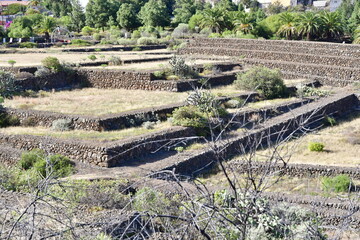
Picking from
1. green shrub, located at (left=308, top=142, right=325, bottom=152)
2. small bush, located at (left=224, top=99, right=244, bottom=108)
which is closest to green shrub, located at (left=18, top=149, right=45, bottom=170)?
green shrub, located at (left=308, top=142, right=325, bottom=152)

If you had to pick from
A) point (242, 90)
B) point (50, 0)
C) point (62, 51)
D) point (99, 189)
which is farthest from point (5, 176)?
point (50, 0)

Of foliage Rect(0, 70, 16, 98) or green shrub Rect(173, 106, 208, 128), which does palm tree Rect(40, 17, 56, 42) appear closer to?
foliage Rect(0, 70, 16, 98)

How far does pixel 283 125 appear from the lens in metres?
18.8

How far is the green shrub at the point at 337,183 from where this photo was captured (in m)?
12.3

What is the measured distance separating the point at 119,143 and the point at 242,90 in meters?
12.6

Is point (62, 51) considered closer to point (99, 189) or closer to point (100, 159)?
point (100, 159)

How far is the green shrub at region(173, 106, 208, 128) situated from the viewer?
1708cm

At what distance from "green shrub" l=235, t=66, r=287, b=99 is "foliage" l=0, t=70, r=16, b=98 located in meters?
11.5

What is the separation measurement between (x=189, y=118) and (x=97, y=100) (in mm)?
6512

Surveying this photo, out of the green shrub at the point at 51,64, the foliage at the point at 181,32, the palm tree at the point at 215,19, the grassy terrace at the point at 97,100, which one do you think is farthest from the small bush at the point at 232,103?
the foliage at the point at 181,32

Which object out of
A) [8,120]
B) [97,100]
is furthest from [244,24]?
[8,120]

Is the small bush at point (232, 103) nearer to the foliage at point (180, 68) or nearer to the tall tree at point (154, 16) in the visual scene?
the foliage at point (180, 68)

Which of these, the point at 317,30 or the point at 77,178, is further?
the point at 317,30

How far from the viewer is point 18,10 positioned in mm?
102875
